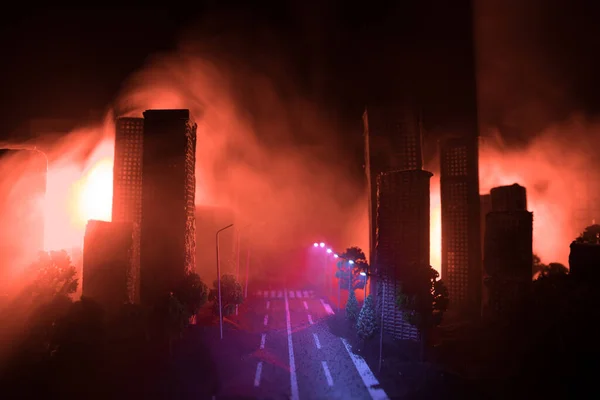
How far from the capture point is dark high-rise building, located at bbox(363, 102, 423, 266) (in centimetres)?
2434

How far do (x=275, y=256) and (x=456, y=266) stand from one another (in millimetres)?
24903

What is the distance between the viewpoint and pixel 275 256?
45.3 metres

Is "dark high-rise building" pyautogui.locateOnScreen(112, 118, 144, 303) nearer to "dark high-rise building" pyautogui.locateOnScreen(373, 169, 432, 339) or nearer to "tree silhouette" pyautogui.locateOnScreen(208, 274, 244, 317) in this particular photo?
"tree silhouette" pyautogui.locateOnScreen(208, 274, 244, 317)

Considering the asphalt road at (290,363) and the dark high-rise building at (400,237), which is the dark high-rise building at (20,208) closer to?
the asphalt road at (290,363)

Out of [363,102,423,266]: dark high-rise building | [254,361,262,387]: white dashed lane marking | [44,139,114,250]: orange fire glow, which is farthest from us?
[44,139,114,250]: orange fire glow

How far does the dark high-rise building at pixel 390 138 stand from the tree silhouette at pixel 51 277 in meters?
18.1

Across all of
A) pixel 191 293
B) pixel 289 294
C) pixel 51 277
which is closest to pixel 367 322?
pixel 191 293

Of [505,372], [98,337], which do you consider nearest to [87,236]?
[98,337]

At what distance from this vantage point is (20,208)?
21.7m

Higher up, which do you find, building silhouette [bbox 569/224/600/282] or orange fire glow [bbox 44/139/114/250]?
orange fire glow [bbox 44/139/114/250]

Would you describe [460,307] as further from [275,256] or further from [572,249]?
[275,256]

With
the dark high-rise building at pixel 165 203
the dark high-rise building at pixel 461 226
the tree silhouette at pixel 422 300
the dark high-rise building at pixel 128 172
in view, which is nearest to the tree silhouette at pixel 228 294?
the dark high-rise building at pixel 165 203

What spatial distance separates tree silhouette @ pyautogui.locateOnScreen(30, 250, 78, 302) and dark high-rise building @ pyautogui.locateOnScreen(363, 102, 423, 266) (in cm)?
1814

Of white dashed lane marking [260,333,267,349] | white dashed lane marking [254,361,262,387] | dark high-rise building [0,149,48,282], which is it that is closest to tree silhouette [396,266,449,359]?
white dashed lane marking [254,361,262,387]
